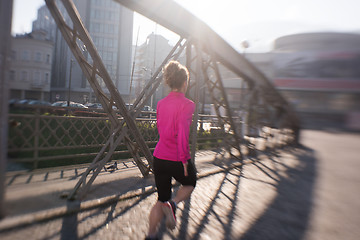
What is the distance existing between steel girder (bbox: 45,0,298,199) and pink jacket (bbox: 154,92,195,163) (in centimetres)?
152

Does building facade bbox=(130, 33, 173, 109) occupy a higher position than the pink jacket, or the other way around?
building facade bbox=(130, 33, 173, 109)

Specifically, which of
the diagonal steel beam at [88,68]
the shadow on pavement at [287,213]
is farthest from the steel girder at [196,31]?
the shadow on pavement at [287,213]

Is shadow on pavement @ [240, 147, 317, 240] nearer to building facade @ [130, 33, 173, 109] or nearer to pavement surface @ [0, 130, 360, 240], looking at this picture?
pavement surface @ [0, 130, 360, 240]

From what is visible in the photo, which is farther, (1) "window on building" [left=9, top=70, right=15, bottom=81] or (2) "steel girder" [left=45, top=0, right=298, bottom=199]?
(2) "steel girder" [left=45, top=0, right=298, bottom=199]

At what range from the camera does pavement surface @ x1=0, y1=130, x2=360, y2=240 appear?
259cm

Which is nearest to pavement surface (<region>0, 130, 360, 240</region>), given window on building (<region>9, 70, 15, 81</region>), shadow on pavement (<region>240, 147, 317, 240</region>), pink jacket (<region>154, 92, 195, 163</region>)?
shadow on pavement (<region>240, 147, 317, 240</region>)

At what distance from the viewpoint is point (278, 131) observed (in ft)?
36.5

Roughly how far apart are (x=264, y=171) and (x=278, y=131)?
5.46 m

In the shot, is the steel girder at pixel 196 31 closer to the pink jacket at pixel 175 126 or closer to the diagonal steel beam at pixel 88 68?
the diagonal steel beam at pixel 88 68

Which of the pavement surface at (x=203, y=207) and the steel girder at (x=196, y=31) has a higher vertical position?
the steel girder at (x=196, y=31)

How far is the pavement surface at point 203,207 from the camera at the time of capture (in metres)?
2.59

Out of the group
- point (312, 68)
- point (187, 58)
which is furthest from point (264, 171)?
point (312, 68)

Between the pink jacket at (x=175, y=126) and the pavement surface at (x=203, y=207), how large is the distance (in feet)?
3.16

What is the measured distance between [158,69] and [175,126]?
7.56ft
